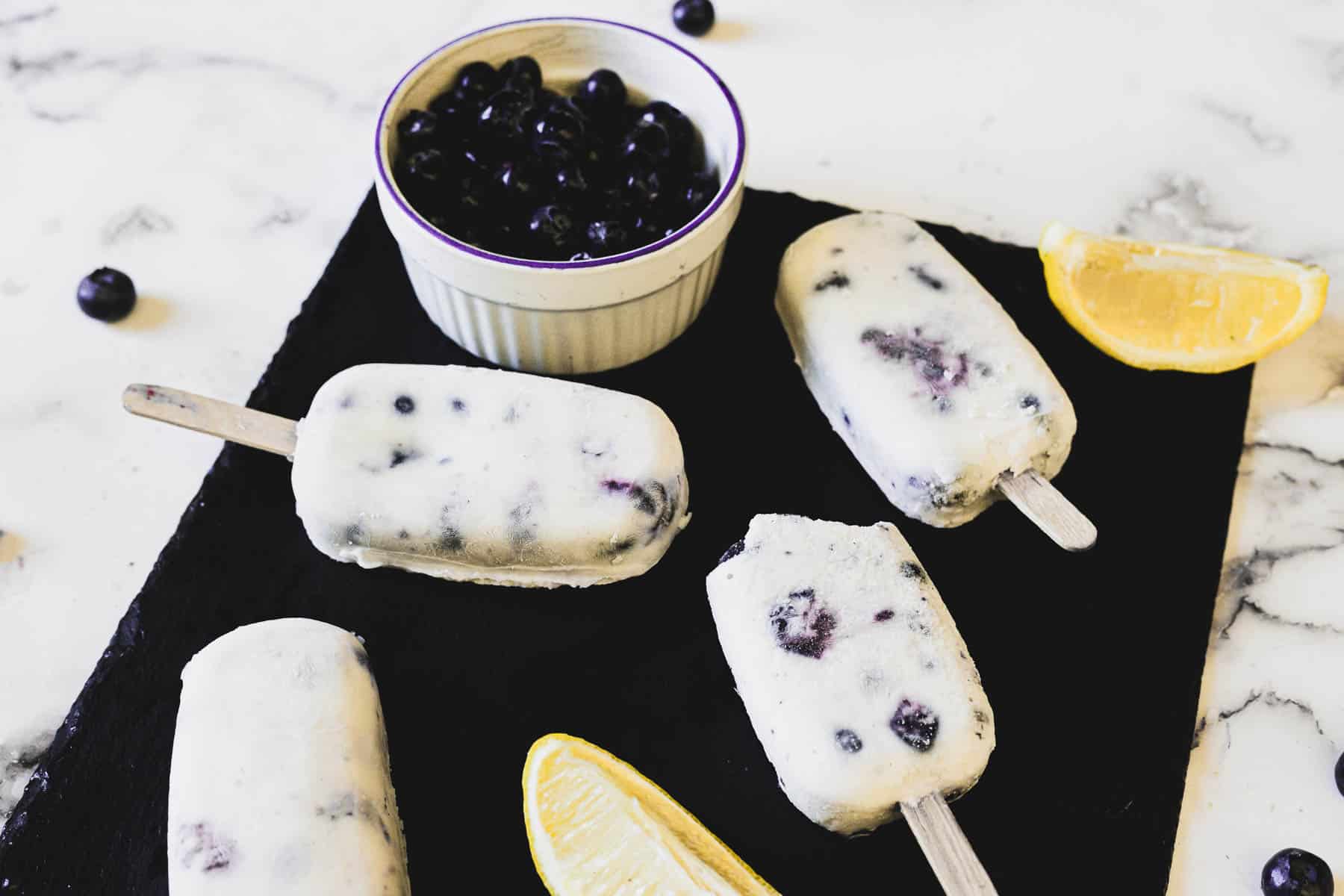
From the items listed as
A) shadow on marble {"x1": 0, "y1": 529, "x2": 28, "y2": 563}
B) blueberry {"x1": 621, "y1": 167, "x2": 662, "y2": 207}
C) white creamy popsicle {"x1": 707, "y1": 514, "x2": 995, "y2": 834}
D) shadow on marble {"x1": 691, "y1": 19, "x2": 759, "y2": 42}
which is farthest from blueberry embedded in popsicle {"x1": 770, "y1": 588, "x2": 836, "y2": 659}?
shadow on marble {"x1": 691, "y1": 19, "x2": 759, "y2": 42}

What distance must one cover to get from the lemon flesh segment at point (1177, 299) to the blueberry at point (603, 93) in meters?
0.70

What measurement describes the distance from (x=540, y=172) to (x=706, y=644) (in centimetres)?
68

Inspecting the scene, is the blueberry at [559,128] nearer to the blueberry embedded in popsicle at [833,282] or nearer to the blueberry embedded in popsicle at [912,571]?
the blueberry embedded in popsicle at [833,282]

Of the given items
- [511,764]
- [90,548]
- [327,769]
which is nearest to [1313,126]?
[511,764]

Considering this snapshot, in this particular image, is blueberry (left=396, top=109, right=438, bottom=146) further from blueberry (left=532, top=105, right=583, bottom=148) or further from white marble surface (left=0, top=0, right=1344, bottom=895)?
white marble surface (left=0, top=0, right=1344, bottom=895)

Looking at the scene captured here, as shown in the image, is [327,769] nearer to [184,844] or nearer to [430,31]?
[184,844]

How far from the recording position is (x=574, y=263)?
164 cm

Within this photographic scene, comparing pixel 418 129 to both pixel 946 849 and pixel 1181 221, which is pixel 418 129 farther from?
pixel 1181 221

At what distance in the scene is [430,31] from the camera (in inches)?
97.0

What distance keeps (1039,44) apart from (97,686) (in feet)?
6.74

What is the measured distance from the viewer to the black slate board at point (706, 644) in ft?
4.97

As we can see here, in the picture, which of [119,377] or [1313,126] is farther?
[1313,126]

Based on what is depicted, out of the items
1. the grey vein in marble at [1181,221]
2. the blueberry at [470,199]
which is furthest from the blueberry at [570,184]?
the grey vein in marble at [1181,221]

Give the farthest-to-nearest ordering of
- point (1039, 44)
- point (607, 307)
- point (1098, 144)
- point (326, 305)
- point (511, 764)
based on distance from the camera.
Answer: point (1039, 44) < point (1098, 144) < point (326, 305) < point (607, 307) < point (511, 764)
